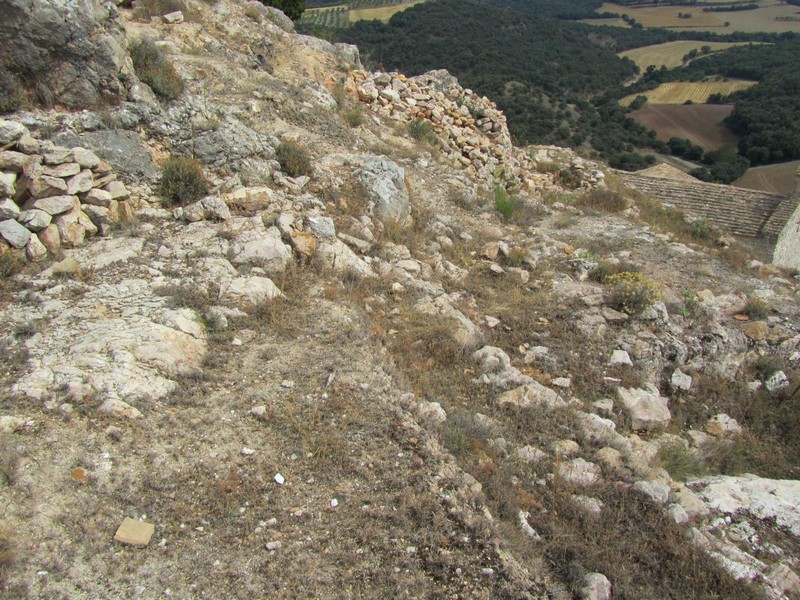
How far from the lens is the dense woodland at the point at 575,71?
123 ft

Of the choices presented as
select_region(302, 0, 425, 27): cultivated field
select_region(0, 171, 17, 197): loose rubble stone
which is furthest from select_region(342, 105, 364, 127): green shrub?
select_region(302, 0, 425, 27): cultivated field

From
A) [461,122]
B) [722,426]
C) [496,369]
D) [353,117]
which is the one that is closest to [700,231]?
[461,122]

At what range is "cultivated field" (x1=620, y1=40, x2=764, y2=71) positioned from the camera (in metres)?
64.6

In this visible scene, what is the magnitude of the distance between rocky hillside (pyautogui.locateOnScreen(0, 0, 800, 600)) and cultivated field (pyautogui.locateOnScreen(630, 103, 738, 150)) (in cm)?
4003

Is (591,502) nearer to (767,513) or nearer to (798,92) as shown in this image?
(767,513)

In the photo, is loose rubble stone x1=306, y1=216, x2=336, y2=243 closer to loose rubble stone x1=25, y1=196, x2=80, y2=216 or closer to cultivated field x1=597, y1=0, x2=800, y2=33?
loose rubble stone x1=25, y1=196, x2=80, y2=216

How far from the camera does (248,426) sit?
3.70 metres

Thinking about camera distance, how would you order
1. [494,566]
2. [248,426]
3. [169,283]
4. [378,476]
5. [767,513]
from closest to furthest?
[494,566]
[378,476]
[248,426]
[767,513]
[169,283]

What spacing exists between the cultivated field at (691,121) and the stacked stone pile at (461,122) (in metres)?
36.0

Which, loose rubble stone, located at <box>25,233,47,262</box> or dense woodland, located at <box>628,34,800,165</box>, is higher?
loose rubble stone, located at <box>25,233,47,262</box>

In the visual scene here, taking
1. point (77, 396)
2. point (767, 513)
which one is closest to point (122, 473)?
point (77, 396)

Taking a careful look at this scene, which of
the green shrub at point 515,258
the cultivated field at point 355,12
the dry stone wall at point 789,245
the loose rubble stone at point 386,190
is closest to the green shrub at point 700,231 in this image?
→ the dry stone wall at point 789,245

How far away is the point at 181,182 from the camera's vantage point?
612 centimetres

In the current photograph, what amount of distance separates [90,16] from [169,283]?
394 centimetres
